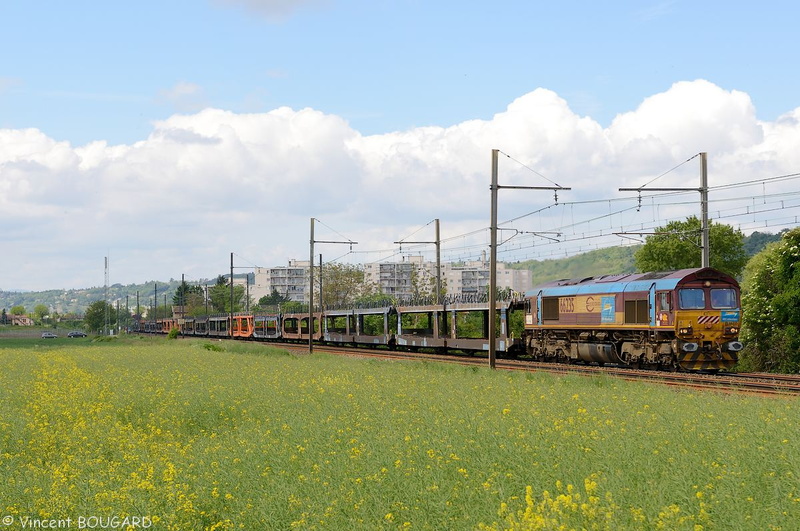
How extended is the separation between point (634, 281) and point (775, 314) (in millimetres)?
12001

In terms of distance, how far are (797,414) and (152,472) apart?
12.6 metres

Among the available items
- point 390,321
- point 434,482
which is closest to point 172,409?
point 434,482

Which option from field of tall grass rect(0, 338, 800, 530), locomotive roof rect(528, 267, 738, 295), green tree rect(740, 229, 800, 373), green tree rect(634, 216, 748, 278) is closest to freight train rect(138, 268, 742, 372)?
locomotive roof rect(528, 267, 738, 295)

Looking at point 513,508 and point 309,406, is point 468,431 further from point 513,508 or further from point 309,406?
Answer: point 309,406

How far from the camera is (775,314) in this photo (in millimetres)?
43188

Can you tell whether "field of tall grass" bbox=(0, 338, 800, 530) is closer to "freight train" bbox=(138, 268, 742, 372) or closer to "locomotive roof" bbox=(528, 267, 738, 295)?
"freight train" bbox=(138, 268, 742, 372)

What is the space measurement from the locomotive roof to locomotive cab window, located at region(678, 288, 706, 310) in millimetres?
442

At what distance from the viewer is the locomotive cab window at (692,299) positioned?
33.2 meters

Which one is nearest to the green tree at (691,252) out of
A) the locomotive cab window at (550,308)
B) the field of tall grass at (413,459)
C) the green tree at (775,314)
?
the green tree at (775,314)

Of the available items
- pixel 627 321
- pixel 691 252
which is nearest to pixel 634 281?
pixel 627 321

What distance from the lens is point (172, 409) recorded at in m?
22.5

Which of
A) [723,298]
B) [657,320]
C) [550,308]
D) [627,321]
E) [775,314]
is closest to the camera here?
[657,320]

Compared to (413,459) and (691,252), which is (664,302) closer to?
(413,459)

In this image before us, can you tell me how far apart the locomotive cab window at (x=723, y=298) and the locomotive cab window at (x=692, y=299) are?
0.55 metres
